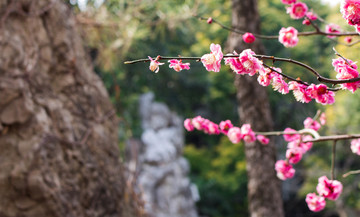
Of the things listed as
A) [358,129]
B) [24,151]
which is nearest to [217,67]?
[24,151]

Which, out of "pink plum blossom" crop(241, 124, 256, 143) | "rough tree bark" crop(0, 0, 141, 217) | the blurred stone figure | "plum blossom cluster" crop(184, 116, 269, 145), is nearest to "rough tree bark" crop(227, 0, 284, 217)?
"plum blossom cluster" crop(184, 116, 269, 145)

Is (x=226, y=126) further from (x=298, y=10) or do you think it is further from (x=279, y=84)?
(x=279, y=84)

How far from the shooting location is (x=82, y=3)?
4945mm

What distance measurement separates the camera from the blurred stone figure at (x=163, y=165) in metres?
10.0

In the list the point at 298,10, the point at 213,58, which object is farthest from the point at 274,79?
the point at 298,10

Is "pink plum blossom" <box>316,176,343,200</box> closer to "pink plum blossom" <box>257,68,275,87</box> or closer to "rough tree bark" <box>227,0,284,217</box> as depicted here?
"pink plum blossom" <box>257,68,275,87</box>

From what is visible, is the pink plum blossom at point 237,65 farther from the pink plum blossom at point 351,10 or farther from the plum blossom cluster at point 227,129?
the plum blossom cluster at point 227,129

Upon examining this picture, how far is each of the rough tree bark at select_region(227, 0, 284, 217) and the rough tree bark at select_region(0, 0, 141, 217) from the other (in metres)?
0.94

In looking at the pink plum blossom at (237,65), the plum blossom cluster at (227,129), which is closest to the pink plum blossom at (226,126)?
the plum blossom cluster at (227,129)

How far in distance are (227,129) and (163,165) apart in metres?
8.09

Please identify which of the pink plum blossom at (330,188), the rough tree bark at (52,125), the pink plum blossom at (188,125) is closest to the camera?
the pink plum blossom at (330,188)

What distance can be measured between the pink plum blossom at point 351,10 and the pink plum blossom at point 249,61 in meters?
0.33

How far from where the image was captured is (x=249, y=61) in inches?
46.6

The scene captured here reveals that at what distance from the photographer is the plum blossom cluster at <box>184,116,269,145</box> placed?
2.23 meters
